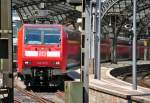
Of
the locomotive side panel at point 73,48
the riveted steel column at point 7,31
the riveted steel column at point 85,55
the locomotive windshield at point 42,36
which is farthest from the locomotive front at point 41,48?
the riveted steel column at point 7,31

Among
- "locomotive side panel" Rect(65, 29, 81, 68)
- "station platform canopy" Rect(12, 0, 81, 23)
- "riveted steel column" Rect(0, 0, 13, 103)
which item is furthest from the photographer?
"station platform canopy" Rect(12, 0, 81, 23)

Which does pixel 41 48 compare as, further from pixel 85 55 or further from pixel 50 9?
pixel 50 9

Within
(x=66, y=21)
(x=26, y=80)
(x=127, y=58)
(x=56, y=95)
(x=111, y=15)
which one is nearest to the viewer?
(x=56, y=95)

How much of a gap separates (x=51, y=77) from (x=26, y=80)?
4.46ft

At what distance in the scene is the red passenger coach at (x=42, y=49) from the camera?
2716 centimetres

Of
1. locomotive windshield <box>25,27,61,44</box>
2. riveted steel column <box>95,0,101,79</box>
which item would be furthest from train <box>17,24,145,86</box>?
riveted steel column <box>95,0,101,79</box>

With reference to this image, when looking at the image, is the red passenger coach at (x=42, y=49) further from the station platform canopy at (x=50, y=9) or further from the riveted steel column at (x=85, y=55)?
the station platform canopy at (x=50, y=9)

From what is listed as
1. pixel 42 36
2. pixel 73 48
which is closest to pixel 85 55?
pixel 42 36

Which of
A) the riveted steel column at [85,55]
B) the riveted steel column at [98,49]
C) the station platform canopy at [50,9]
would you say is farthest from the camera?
the station platform canopy at [50,9]

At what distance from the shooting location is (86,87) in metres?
13.2

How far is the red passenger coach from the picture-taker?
1069 inches

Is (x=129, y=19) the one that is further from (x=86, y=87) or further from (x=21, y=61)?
(x=86, y=87)

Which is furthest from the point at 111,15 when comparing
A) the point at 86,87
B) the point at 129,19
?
the point at 86,87

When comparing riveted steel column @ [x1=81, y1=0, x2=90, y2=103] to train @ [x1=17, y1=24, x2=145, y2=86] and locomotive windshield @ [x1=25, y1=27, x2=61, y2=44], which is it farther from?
locomotive windshield @ [x1=25, y1=27, x2=61, y2=44]
